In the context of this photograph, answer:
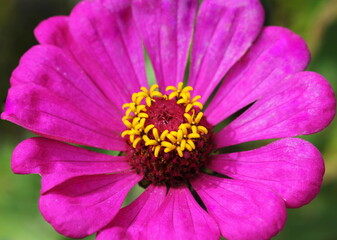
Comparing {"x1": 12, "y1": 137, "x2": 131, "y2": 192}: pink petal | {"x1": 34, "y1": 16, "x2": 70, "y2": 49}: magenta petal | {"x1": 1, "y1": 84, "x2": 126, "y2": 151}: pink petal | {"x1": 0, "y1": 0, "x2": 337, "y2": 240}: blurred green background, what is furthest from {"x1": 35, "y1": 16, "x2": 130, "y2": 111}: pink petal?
{"x1": 0, "y1": 0, "x2": 337, "y2": 240}: blurred green background

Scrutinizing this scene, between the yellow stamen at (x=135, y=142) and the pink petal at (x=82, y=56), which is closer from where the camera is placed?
Result: the yellow stamen at (x=135, y=142)

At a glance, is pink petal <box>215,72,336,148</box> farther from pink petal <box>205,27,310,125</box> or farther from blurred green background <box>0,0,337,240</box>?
blurred green background <box>0,0,337,240</box>

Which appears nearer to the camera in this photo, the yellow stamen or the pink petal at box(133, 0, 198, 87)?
the yellow stamen

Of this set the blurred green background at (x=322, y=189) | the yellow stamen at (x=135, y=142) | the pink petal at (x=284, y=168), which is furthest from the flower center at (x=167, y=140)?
the blurred green background at (x=322, y=189)

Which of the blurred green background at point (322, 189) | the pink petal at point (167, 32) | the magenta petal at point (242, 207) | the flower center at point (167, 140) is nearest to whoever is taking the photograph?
the magenta petal at point (242, 207)

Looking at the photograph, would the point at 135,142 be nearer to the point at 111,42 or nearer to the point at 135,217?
the point at 135,217

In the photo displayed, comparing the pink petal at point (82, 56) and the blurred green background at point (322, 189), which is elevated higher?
the pink petal at point (82, 56)

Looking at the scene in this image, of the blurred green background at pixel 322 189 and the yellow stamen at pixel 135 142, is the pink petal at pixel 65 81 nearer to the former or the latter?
the yellow stamen at pixel 135 142

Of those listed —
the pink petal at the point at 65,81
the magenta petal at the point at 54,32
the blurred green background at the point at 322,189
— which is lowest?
the blurred green background at the point at 322,189
